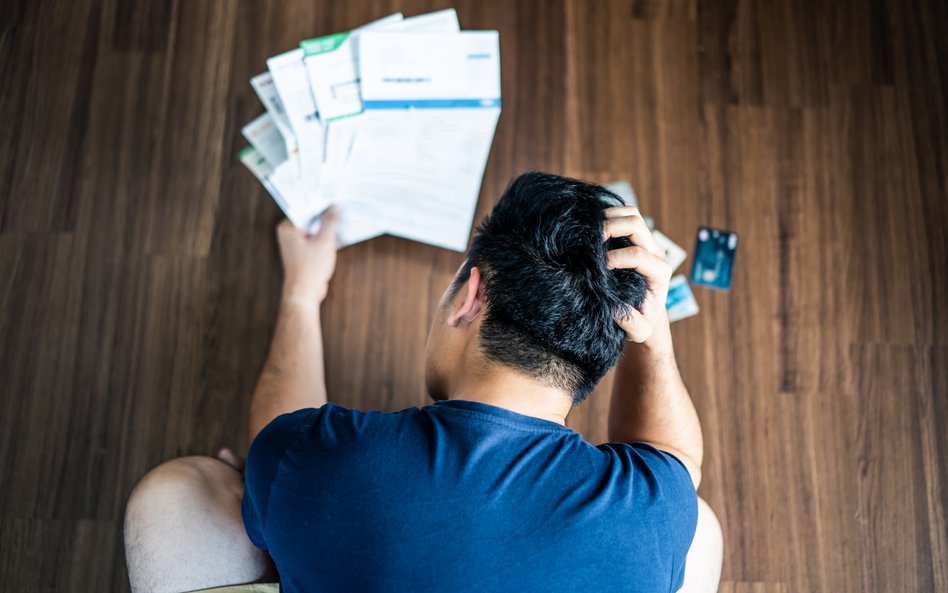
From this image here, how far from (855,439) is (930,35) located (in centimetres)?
94

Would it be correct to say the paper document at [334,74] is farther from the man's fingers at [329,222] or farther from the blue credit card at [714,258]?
the blue credit card at [714,258]

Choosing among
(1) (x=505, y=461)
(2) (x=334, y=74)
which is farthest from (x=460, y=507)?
(2) (x=334, y=74)

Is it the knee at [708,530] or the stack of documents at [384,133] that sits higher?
the stack of documents at [384,133]

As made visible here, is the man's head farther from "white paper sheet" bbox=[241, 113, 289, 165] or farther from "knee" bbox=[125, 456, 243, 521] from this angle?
"white paper sheet" bbox=[241, 113, 289, 165]

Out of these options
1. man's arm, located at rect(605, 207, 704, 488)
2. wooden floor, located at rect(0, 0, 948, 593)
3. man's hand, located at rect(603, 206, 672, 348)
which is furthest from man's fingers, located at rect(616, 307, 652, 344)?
wooden floor, located at rect(0, 0, 948, 593)

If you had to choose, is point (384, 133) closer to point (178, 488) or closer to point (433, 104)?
point (433, 104)

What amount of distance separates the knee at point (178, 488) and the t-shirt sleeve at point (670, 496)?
0.63m

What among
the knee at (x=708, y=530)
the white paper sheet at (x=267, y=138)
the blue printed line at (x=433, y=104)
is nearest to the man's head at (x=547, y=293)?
the knee at (x=708, y=530)

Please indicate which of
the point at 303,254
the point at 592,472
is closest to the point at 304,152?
the point at 303,254

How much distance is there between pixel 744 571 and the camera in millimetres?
1350

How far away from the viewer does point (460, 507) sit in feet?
2.58

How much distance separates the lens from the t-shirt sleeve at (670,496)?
86 centimetres

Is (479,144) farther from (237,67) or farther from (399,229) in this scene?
(237,67)

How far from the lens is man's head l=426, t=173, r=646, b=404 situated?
86 cm
